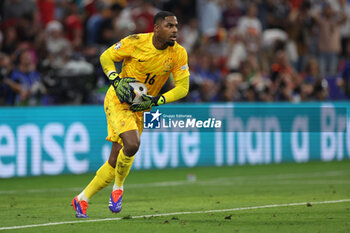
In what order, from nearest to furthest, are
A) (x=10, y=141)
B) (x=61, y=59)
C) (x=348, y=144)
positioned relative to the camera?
(x=10, y=141) → (x=61, y=59) → (x=348, y=144)

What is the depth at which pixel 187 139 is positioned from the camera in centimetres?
1717

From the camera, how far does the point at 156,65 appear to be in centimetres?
923

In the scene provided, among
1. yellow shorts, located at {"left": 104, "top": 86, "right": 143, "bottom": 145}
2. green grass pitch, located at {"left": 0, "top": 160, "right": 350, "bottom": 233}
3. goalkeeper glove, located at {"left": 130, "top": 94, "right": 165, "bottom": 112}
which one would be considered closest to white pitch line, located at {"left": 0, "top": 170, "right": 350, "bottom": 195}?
green grass pitch, located at {"left": 0, "top": 160, "right": 350, "bottom": 233}

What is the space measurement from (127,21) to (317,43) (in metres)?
5.99

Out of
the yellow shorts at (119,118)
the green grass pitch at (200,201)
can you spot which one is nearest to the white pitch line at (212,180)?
the green grass pitch at (200,201)

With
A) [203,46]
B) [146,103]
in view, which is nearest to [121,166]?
[146,103]

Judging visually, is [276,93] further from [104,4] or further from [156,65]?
[156,65]

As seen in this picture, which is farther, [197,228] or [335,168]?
[335,168]

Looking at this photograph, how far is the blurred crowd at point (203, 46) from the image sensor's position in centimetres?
1666

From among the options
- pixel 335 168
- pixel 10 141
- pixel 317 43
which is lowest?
pixel 335 168

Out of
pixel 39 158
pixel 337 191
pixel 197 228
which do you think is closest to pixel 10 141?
pixel 39 158

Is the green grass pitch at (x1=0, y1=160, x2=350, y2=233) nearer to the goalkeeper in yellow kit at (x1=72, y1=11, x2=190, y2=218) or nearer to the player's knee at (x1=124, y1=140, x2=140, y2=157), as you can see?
the goalkeeper in yellow kit at (x1=72, y1=11, x2=190, y2=218)

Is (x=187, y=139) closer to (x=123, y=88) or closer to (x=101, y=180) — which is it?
(x=101, y=180)

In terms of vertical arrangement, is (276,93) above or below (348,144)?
above
